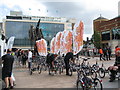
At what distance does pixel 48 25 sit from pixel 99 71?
7848cm

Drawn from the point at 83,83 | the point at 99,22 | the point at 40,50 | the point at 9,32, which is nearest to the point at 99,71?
the point at 83,83

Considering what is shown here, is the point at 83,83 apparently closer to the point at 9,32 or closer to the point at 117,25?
the point at 117,25

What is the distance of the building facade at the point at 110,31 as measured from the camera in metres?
55.7

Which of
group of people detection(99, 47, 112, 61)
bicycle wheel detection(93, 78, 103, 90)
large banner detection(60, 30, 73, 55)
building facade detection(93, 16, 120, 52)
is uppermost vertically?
building facade detection(93, 16, 120, 52)

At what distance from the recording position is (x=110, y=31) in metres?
61.0

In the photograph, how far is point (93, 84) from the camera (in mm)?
5836

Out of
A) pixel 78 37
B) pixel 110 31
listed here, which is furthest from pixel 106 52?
pixel 110 31

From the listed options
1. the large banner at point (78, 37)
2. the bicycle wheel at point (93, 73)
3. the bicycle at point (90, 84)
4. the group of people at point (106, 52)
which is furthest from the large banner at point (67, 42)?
the group of people at point (106, 52)

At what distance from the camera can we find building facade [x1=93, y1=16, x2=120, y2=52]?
55656 millimetres

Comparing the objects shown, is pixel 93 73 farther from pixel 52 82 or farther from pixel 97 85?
pixel 97 85

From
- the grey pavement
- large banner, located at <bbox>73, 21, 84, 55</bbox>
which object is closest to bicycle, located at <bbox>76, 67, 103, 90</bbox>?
the grey pavement

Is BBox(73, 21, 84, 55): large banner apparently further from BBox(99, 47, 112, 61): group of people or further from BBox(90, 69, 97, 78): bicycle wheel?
BBox(99, 47, 112, 61): group of people

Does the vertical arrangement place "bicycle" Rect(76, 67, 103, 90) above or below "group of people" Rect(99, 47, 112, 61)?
below

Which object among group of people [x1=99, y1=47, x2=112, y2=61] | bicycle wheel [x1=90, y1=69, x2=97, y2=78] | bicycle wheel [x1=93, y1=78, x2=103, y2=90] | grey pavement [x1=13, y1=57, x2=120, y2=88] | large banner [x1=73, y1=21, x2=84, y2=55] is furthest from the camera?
group of people [x1=99, y1=47, x2=112, y2=61]
